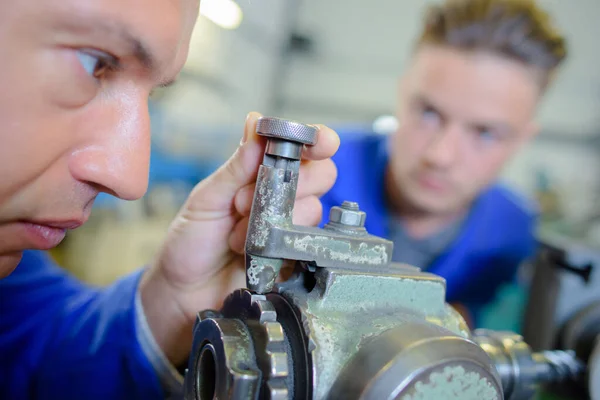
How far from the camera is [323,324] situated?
33cm

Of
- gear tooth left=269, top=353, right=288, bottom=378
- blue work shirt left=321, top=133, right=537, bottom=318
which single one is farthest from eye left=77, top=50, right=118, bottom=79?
blue work shirt left=321, top=133, right=537, bottom=318

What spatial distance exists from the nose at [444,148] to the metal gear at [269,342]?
0.77 m

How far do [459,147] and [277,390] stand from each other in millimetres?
901

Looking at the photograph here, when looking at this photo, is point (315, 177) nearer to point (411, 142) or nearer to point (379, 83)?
point (411, 142)

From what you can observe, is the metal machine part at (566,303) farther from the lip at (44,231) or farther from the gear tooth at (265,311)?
the lip at (44,231)

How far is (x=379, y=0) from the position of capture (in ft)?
9.43

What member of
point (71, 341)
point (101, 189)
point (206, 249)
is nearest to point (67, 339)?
point (71, 341)

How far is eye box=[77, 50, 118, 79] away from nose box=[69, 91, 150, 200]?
0.02m

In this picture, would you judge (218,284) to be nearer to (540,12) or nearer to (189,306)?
(189,306)

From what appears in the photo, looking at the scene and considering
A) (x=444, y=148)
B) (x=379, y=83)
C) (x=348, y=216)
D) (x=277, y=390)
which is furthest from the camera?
(x=379, y=83)

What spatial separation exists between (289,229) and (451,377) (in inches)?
6.1

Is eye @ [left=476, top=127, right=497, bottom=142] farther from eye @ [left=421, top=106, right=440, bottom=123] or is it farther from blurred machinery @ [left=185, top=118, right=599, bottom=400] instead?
blurred machinery @ [left=185, top=118, right=599, bottom=400]

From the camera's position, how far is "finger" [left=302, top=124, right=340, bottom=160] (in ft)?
1.47

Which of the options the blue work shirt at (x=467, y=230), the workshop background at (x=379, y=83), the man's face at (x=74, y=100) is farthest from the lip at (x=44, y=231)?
the workshop background at (x=379, y=83)
